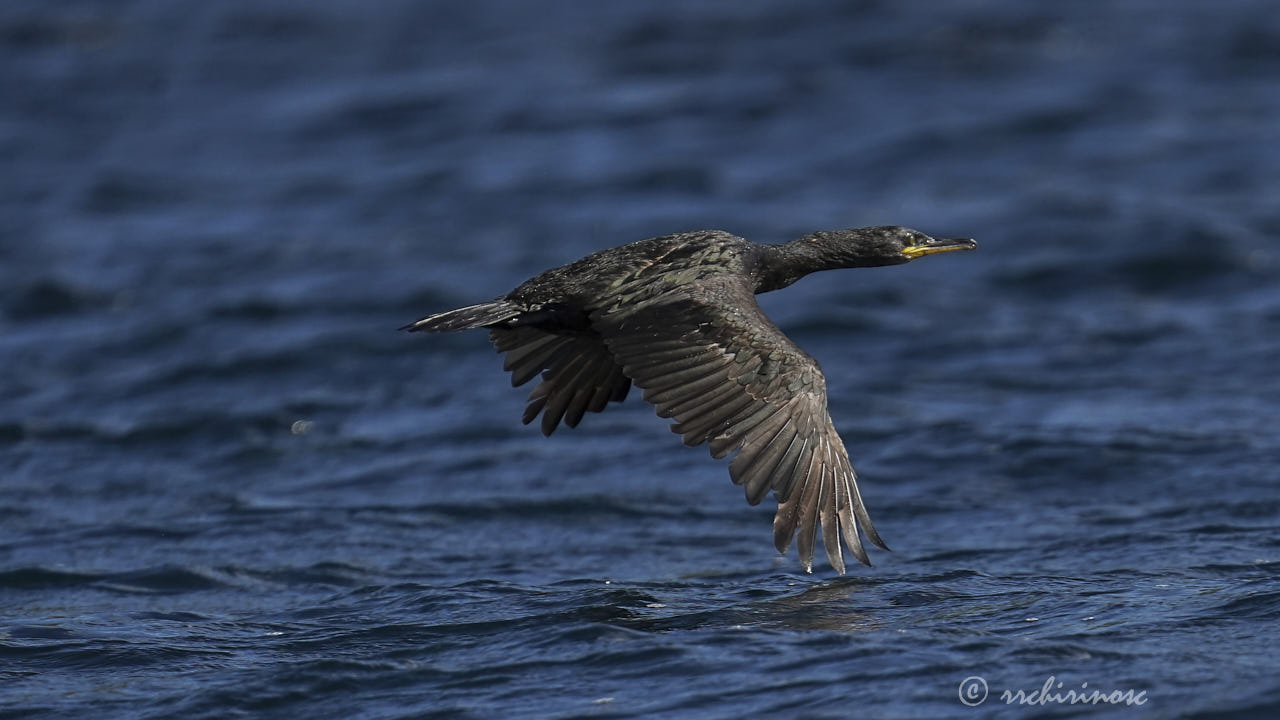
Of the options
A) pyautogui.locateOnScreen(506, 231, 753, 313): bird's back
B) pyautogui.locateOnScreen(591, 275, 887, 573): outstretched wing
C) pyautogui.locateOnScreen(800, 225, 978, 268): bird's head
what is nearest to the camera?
pyautogui.locateOnScreen(591, 275, 887, 573): outstretched wing

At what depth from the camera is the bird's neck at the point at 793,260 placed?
868cm

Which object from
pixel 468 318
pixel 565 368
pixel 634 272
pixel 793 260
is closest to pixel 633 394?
pixel 565 368

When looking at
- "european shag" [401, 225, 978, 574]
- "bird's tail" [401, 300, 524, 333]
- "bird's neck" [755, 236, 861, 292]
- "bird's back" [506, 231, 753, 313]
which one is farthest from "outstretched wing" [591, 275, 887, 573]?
"bird's neck" [755, 236, 861, 292]

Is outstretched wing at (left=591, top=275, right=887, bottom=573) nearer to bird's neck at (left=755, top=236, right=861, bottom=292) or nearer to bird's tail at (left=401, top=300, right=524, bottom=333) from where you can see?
A: bird's tail at (left=401, top=300, right=524, bottom=333)

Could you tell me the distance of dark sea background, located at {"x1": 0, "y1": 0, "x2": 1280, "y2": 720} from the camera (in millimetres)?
7500

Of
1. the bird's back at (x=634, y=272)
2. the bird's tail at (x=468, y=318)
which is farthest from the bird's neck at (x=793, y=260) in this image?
the bird's tail at (x=468, y=318)

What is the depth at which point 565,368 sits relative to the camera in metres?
9.07

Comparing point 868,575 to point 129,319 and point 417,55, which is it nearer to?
point 129,319

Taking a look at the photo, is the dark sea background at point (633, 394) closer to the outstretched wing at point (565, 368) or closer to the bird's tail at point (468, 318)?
the outstretched wing at point (565, 368)

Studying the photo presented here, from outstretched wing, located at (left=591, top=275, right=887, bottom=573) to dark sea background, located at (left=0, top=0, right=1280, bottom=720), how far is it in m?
0.53

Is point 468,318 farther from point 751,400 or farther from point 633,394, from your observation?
point 633,394

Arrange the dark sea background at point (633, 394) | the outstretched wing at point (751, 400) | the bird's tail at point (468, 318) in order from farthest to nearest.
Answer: the bird's tail at point (468, 318) < the dark sea background at point (633, 394) < the outstretched wing at point (751, 400)

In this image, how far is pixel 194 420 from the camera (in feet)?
41.1

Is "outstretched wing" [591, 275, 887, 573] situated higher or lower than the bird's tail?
lower
